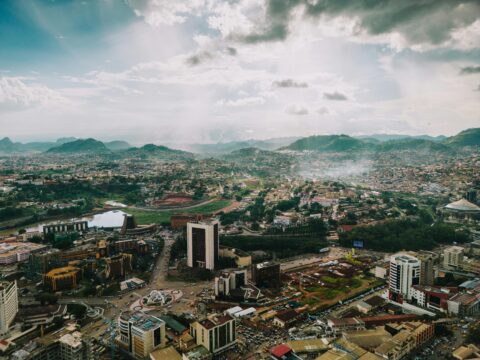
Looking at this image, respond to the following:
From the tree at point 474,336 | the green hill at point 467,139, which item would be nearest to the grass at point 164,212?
the tree at point 474,336

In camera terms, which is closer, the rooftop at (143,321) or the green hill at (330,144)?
the rooftop at (143,321)

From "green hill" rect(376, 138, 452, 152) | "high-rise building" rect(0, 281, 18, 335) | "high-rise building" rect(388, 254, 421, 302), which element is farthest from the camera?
"green hill" rect(376, 138, 452, 152)

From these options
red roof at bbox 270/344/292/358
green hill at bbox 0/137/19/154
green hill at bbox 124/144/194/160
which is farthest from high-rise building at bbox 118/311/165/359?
green hill at bbox 0/137/19/154

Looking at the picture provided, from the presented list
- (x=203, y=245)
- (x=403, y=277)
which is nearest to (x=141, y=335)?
(x=203, y=245)

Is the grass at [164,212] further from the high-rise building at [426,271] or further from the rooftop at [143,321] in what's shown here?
the high-rise building at [426,271]

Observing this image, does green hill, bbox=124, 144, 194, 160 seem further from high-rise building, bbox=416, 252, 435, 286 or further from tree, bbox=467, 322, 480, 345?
tree, bbox=467, 322, 480, 345

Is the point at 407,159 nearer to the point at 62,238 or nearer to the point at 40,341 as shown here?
the point at 62,238
